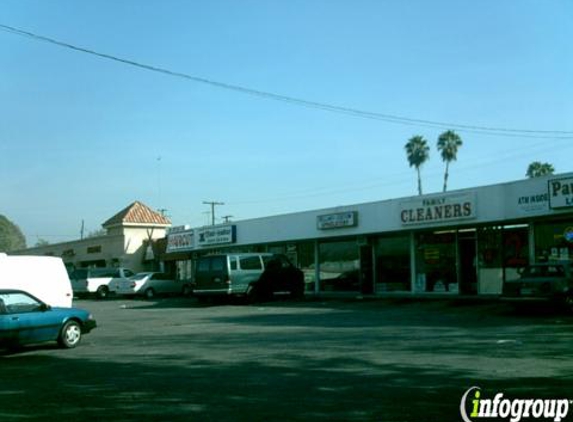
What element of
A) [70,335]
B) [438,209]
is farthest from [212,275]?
[70,335]

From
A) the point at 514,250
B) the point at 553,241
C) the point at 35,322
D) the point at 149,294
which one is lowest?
the point at 149,294

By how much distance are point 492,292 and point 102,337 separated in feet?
48.3

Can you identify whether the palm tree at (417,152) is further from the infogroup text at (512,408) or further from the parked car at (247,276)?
the infogroup text at (512,408)

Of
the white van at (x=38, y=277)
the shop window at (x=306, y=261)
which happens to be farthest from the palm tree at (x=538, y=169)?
the white van at (x=38, y=277)

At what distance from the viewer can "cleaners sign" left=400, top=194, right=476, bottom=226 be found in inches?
1014

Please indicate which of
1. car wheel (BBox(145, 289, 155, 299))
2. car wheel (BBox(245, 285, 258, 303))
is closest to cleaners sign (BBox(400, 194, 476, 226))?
car wheel (BBox(245, 285, 258, 303))

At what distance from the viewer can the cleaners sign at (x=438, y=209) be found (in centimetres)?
2577

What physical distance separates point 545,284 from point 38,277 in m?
13.4

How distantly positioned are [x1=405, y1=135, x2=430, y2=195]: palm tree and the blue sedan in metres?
62.7

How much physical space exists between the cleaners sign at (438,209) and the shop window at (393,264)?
2008 mm

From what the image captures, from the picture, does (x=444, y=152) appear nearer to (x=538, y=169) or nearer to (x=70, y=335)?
(x=538, y=169)

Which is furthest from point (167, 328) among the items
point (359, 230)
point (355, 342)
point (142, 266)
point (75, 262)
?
point (75, 262)

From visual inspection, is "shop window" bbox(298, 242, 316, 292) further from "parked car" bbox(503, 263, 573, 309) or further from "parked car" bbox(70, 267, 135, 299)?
"parked car" bbox(503, 263, 573, 309)

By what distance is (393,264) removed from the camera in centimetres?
3069
